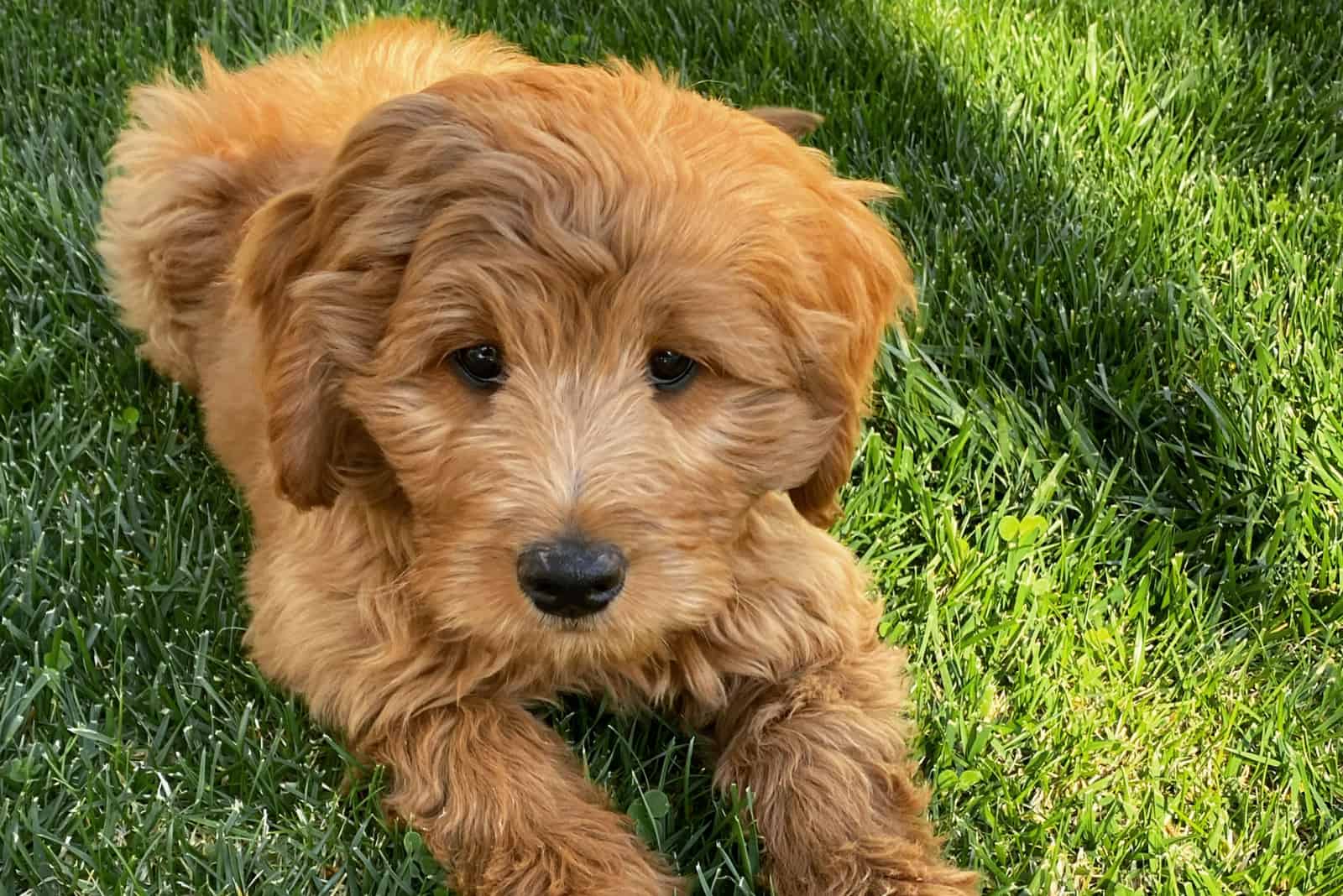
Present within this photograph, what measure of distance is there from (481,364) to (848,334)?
574mm

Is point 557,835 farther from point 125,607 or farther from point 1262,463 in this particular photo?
point 1262,463

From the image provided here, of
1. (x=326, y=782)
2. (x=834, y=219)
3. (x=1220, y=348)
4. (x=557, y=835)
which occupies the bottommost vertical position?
(x=326, y=782)

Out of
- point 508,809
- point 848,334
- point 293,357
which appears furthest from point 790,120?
point 508,809

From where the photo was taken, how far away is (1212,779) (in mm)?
2559

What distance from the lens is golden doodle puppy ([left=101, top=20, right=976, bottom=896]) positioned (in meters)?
1.99

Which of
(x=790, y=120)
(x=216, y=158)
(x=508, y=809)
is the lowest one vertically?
(x=508, y=809)

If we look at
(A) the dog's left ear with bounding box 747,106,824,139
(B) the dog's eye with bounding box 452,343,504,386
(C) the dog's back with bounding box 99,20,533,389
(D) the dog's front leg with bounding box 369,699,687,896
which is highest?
(A) the dog's left ear with bounding box 747,106,824,139

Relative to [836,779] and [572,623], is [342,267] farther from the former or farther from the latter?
[836,779]

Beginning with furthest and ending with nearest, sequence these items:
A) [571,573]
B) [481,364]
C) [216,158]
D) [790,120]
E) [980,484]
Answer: [216,158] < [980,484] < [790,120] < [481,364] < [571,573]

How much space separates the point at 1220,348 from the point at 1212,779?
1263mm

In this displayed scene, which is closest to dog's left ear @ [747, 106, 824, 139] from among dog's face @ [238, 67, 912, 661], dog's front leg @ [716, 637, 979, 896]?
dog's face @ [238, 67, 912, 661]

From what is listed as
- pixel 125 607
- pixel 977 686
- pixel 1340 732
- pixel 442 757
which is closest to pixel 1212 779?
pixel 1340 732

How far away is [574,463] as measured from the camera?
201 centimetres

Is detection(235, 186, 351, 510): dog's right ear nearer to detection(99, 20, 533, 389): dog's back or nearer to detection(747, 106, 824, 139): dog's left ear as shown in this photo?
detection(99, 20, 533, 389): dog's back
